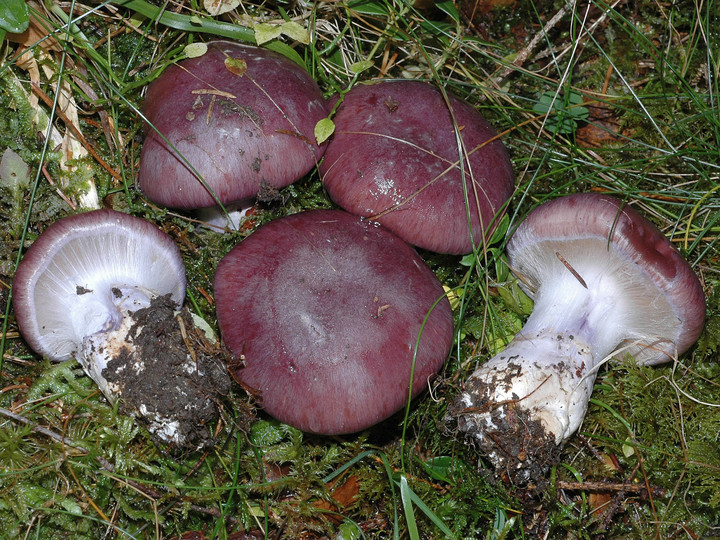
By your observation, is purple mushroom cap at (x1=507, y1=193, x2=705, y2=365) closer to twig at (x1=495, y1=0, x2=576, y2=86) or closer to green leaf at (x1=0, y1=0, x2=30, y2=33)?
twig at (x1=495, y1=0, x2=576, y2=86)

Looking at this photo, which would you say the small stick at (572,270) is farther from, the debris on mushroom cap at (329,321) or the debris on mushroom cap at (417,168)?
the debris on mushroom cap at (329,321)

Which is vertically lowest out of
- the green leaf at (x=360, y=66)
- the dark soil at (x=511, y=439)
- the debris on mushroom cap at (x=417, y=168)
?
the dark soil at (x=511, y=439)

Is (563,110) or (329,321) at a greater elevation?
(563,110)

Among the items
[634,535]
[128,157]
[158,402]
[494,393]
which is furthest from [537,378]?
[128,157]

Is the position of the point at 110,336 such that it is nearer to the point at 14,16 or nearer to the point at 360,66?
the point at 14,16

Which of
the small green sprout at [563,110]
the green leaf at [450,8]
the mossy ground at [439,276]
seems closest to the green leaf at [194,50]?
the mossy ground at [439,276]

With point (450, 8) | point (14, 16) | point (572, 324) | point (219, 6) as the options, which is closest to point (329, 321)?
point (572, 324)

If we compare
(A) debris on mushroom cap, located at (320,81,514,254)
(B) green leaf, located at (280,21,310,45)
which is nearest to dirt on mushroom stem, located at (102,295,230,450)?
(A) debris on mushroom cap, located at (320,81,514,254)
